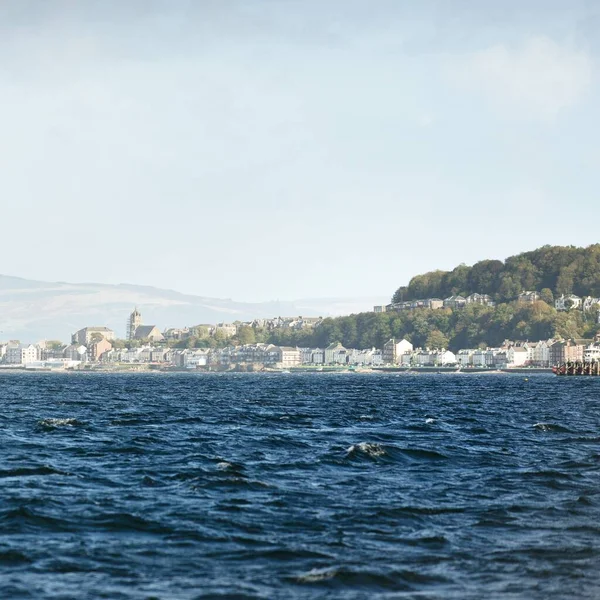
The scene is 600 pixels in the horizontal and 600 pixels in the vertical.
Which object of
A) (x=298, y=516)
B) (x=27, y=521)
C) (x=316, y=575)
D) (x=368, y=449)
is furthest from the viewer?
(x=368, y=449)

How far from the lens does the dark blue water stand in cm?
2233

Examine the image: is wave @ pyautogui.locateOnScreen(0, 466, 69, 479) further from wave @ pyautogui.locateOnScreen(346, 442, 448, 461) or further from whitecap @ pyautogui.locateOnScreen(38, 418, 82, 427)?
whitecap @ pyautogui.locateOnScreen(38, 418, 82, 427)

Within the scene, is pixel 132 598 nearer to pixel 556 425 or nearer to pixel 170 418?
pixel 556 425

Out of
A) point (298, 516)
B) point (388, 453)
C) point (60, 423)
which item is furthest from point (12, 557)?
point (60, 423)

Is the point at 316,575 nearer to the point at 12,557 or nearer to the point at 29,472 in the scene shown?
the point at 12,557

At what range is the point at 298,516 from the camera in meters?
29.4

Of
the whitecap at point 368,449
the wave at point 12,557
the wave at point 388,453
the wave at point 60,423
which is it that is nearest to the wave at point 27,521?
the wave at point 12,557

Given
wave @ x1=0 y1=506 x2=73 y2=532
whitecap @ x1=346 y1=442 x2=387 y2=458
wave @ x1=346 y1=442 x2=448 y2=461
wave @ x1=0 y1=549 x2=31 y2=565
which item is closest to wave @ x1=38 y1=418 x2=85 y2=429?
whitecap @ x1=346 y1=442 x2=387 y2=458

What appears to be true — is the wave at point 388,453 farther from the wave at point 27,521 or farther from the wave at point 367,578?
the wave at point 367,578

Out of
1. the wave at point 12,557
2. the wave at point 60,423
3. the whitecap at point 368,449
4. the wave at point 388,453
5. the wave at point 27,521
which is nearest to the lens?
the wave at point 12,557

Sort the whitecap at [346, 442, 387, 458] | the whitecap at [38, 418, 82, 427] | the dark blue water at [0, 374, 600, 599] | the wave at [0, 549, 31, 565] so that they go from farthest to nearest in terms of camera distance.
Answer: the whitecap at [38, 418, 82, 427], the whitecap at [346, 442, 387, 458], the wave at [0, 549, 31, 565], the dark blue water at [0, 374, 600, 599]

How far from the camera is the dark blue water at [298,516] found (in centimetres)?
2233

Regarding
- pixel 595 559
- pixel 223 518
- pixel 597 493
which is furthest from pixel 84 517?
pixel 597 493

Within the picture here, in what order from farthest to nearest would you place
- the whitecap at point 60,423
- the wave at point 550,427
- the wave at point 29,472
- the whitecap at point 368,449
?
1. the whitecap at point 60,423
2. the wave at point 550,427
3. the whitecap at point 368,449
4. the wave at point 29,472
